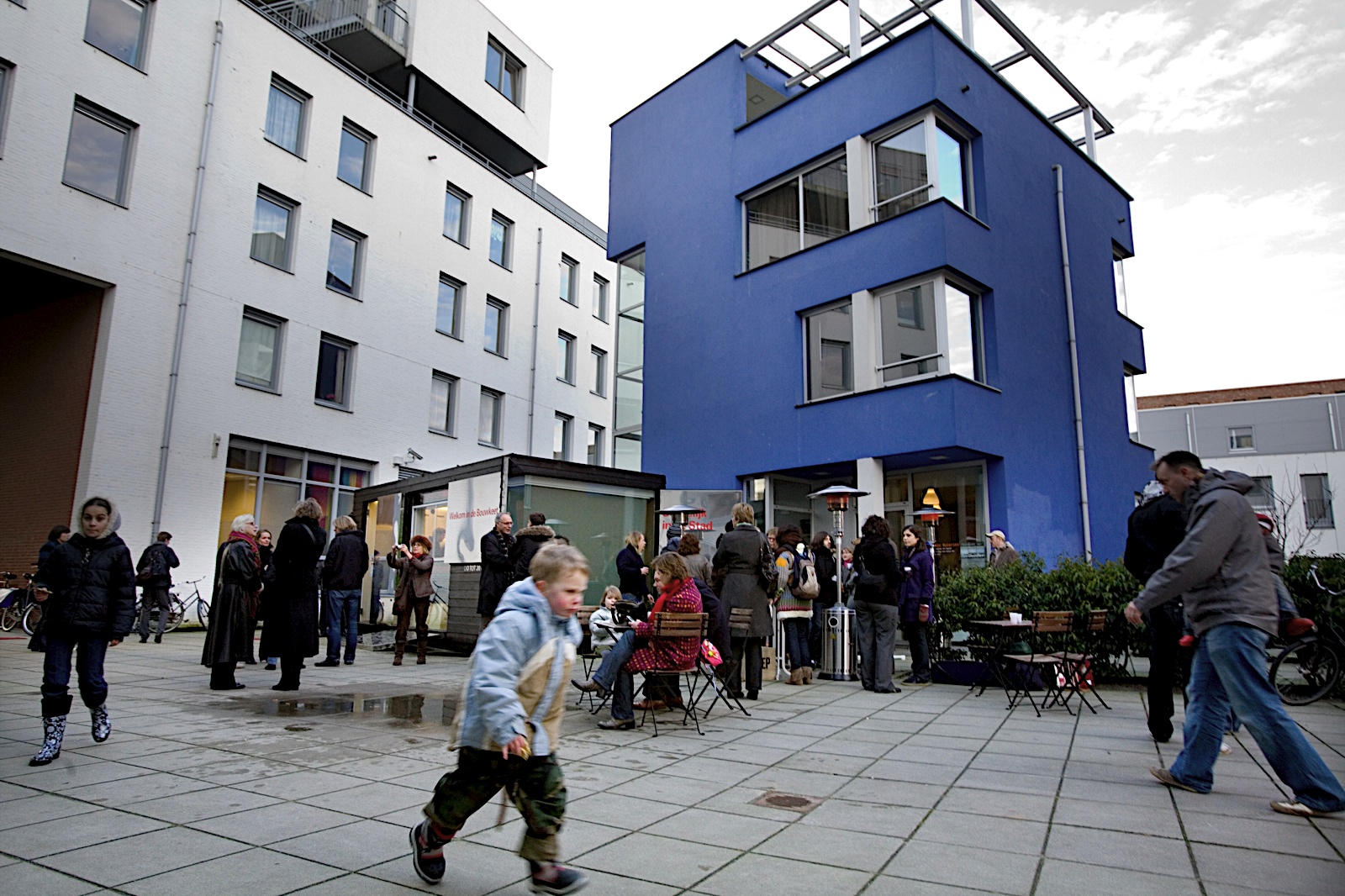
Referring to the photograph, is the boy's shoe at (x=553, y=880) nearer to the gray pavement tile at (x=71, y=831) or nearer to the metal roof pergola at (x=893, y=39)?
the gray pavement tile at (x=71, y=831)

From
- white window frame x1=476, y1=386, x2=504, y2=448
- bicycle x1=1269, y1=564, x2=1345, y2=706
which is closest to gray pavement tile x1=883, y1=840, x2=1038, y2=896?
bicycle x1=1269, y1=564, x2=1345, y2=706

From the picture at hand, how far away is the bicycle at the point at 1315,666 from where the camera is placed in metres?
8.23

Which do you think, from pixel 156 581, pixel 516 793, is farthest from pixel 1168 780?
pixel 156 581

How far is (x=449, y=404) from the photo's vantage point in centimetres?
2523

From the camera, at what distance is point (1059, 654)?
8.03 m

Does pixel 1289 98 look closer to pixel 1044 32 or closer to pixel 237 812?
pixel 1044 32

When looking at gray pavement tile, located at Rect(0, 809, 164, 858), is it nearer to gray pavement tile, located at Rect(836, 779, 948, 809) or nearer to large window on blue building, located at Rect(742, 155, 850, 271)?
gray pavement tile, located at Rect(836, 779, 948, 809)

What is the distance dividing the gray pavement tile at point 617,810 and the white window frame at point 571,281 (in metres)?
27.8

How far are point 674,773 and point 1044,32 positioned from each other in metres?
18.6

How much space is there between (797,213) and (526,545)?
10023 mm

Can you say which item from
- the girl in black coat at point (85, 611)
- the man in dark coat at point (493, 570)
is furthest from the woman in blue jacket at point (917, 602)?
the girl in black coat at point (85, 611)

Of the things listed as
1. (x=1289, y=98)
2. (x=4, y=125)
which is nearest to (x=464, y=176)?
(x=4, y=125)

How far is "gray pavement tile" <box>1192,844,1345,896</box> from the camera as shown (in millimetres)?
3299

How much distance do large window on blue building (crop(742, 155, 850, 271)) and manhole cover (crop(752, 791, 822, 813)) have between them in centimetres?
1259
